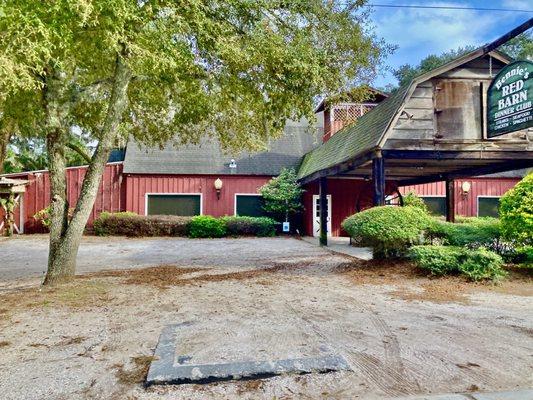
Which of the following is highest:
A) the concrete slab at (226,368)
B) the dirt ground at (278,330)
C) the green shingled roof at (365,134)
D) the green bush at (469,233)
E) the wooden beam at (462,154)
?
the green shingled roof at (365,134)

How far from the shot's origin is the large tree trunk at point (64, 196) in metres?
6.22

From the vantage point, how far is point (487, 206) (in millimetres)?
19219

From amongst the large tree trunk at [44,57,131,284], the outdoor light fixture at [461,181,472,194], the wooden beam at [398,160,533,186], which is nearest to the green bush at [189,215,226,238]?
the wooden beam at [398,160,533,186]

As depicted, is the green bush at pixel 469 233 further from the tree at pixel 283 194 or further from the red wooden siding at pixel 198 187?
the red wooden siding at pixel 198 187

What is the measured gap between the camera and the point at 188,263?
357 inches

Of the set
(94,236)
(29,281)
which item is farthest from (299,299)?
(94,236)

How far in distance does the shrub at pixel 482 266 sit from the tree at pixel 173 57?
3799 mm

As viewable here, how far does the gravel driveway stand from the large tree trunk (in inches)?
75.5

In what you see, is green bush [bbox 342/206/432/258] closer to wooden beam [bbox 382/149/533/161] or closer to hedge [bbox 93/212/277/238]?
wooden beam [bbox 382/149/533/161]

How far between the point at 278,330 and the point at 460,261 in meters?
4.42

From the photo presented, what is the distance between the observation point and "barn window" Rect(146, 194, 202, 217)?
59.5 ft

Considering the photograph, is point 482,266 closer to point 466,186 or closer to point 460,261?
point 460,261

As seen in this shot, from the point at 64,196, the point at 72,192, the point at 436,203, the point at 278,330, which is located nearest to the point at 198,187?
the point at 72,192

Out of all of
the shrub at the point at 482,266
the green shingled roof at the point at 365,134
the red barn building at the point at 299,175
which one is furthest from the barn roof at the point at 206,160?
the shrub at the point at 482,266
